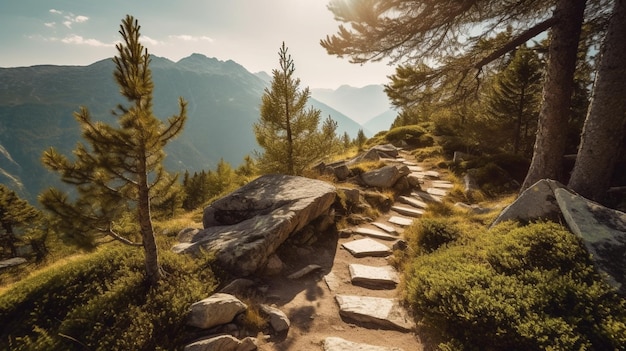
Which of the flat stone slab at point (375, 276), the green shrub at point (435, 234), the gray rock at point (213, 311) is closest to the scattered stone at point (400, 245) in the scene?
the green shrub at point (435, 234)

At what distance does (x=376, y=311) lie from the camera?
16.7 ft

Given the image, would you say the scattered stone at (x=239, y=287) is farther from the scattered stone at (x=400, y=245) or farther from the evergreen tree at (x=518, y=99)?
the evergreen tree at (x=518, y=99)

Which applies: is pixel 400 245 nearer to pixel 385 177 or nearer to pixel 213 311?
pixel 213 311

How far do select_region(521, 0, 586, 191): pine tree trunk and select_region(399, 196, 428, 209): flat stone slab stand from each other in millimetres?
4011

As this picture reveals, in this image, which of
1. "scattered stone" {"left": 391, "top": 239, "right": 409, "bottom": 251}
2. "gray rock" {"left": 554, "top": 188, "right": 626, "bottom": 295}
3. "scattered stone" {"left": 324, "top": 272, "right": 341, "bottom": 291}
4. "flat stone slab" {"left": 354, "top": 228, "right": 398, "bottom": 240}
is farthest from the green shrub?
"scattered stone" {"left": 324, "top": 272, "right": 341, "bottom": 291}

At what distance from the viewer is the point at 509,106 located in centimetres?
1808

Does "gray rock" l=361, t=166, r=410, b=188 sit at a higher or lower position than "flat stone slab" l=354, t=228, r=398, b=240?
higher

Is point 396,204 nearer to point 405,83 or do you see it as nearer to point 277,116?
point 405,83

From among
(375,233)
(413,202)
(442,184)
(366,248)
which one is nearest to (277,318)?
(366,248)

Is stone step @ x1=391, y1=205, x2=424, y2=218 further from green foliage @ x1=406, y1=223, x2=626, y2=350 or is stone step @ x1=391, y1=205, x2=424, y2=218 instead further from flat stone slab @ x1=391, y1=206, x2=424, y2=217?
green foliage @ x1=406, y1=223, x2=626, y2=350

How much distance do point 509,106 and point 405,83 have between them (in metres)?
13.5

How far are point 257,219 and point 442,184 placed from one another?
35.3ft

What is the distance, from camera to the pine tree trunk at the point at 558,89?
7.21 metres

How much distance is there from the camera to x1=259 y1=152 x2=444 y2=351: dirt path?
4.41 metres
